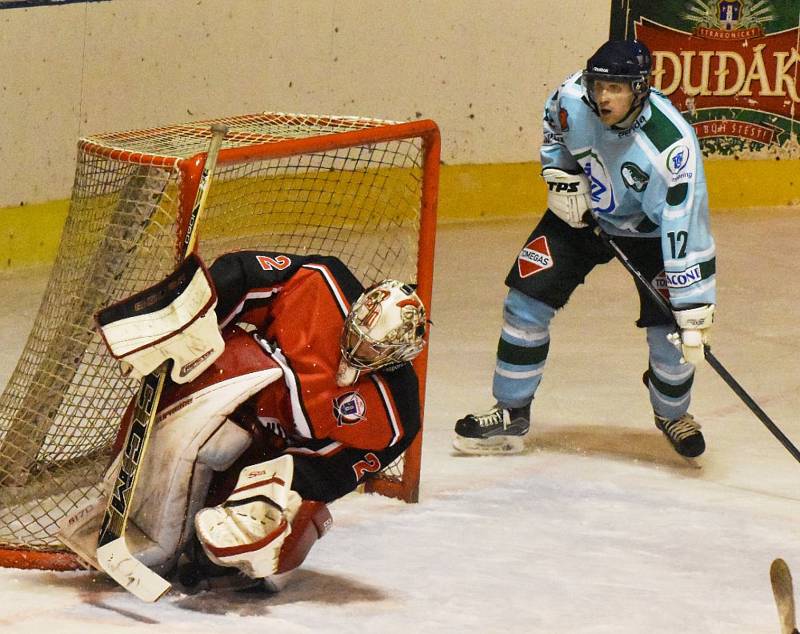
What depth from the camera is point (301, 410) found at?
2.95 meters

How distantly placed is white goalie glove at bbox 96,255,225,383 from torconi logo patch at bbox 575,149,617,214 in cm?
136

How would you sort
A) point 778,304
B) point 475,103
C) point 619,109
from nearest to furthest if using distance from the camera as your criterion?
point 619,109, point 778,304, point 475,103

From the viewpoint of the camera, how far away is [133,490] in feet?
9.43

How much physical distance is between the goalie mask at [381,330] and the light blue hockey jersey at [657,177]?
1006 mm

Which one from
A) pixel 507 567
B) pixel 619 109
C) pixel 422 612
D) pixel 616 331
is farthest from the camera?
pixel 616 331

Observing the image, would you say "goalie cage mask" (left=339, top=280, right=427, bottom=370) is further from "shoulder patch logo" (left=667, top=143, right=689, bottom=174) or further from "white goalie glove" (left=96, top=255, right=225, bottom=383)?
"shoulder patch logo" (left=667, top=143, right=689, bottom=174)

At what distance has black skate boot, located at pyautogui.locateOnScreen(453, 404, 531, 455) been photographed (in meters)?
4.14

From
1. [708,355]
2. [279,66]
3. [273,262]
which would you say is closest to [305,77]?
[279,66]

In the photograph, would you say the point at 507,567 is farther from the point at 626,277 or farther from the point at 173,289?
the point at 626,277

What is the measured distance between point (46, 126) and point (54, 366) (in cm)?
247

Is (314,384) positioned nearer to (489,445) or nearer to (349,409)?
(349,409)

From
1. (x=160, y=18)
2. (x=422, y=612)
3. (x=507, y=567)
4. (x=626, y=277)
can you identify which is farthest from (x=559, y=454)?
(x=160, y=18)

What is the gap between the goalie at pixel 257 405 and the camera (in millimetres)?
2816

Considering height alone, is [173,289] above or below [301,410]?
above
